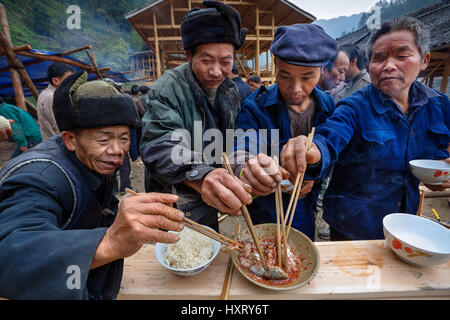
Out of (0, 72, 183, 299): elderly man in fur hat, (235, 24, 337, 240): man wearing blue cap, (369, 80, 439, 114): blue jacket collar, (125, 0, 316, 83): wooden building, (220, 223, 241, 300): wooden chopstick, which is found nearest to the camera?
(0, 72, 183, 299): elderly man in fur hat

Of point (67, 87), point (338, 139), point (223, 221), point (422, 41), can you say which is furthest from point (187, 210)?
point (223, 221)

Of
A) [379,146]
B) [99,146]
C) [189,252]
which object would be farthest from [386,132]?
[99,146]

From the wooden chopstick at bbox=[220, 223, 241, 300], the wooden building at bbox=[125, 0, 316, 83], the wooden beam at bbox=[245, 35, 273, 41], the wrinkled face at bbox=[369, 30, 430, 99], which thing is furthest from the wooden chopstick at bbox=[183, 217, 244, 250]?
the wooden beam at bbox=[245, 35, 273, 41]

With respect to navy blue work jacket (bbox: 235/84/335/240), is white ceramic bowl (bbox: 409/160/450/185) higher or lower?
lower

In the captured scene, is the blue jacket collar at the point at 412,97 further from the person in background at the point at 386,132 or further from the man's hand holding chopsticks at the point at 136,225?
the man's hand holding chopsticks at the point at 136,225

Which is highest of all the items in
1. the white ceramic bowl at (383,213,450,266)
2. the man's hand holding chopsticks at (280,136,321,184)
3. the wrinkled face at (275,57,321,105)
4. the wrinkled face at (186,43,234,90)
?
the wrinkled face at (186,43,234,90)

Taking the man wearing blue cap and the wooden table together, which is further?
the man wearing blue cap

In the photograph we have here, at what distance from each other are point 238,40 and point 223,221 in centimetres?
401

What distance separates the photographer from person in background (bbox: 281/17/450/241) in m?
1.77

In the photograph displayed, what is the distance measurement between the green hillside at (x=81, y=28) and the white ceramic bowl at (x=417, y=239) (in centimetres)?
2491

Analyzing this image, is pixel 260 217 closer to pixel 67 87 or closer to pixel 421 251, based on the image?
pixel 421 251

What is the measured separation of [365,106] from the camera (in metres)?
1.96

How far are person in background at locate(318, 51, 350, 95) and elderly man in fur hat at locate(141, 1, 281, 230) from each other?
357cm

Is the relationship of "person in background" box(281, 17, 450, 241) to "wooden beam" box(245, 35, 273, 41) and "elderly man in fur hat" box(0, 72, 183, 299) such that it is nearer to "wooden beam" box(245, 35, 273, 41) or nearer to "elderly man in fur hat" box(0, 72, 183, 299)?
"elderly man in fur hat" box(0, 72, 183, 299)
